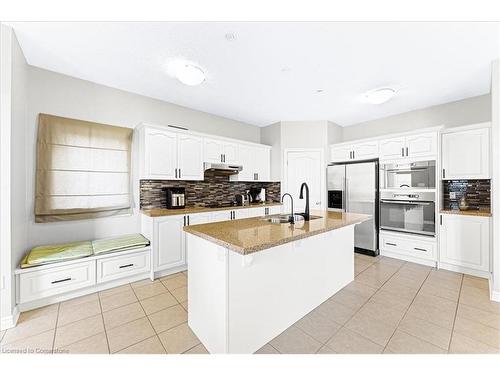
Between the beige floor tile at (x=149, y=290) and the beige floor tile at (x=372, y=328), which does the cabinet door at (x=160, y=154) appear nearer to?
the beige floor tile at (x=149, y=290)

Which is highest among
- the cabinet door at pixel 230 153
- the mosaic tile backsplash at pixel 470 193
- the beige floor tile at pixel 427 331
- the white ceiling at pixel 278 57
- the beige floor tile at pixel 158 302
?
the white ceiling at pixel 278 57

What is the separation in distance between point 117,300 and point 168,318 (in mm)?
742

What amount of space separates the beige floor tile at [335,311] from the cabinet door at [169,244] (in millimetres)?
1925

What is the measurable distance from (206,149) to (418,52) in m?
2.96

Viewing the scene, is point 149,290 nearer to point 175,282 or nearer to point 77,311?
point 175,282

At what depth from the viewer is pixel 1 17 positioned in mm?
1806

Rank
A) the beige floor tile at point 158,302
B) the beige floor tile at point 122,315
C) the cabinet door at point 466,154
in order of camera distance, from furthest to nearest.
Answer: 1. the cabinet door at point 466,154
2. the beige floor tile at point 158,302
3. the beige floor tile at point 122,315

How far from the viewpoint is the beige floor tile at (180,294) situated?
7.73 ft

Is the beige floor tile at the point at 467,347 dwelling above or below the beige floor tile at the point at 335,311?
above

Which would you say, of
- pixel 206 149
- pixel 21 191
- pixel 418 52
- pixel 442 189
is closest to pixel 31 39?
pixel 21 191

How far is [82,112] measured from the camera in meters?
2.83

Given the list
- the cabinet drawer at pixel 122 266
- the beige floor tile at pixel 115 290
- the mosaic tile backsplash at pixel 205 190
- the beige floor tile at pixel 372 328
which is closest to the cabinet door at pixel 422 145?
the mosaic tile backsplash at pixel 205 190

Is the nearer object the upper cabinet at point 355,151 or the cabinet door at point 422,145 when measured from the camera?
→ the cabinet door at point 422,145

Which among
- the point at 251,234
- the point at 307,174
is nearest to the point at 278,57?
the point at 251,234
